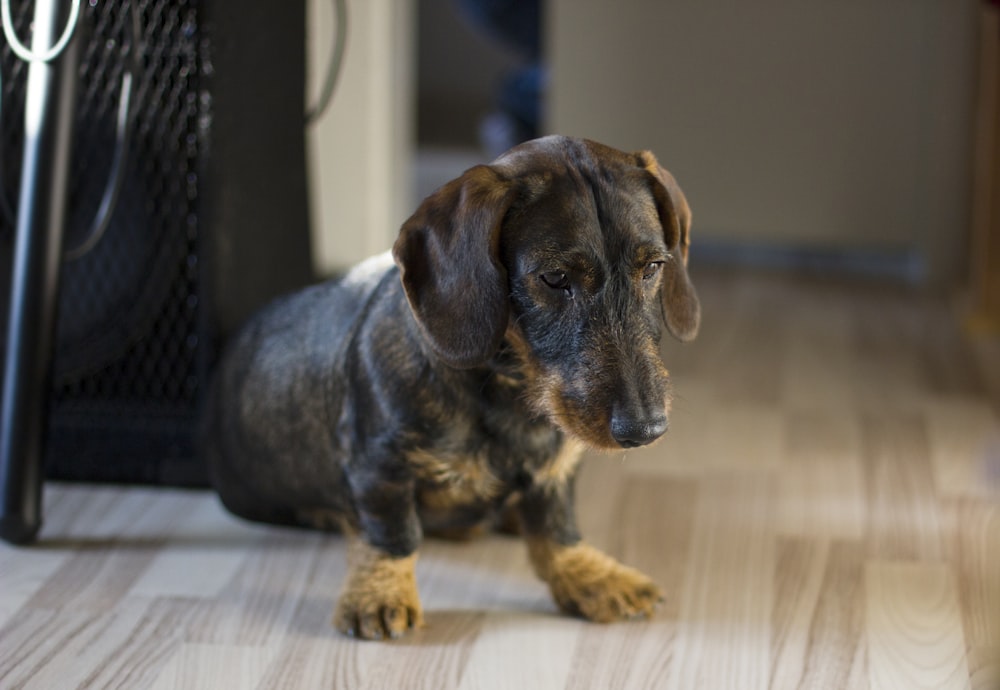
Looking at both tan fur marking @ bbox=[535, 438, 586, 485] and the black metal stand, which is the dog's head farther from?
the black metal stand

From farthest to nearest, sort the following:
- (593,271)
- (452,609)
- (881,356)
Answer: (881,356)
(452,609)
(593,271)

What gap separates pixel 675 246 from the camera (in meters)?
1.85

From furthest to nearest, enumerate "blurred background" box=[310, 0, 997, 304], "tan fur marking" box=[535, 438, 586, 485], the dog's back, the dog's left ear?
"blurred background" box=[310, 0, 997, 304]
the dog's back
"tan fur marking" box=[535, 438, 586, 485]
the dog's left ear

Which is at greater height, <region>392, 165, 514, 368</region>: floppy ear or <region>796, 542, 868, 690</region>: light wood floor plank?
<region>392, 165, 514, 368</region>: floppy ear

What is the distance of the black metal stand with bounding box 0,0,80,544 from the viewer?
212 centimetres

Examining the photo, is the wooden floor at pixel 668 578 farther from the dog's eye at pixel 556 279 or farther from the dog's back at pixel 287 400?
the dog's eye at pixel 556 279

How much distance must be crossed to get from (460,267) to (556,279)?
0.12 m

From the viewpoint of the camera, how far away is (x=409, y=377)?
1.89 m

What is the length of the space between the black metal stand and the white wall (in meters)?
1.07

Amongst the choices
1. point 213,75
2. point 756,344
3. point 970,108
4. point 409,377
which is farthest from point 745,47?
point 409,377

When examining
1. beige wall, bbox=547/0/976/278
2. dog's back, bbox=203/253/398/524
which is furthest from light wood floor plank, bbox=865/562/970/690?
beige wall, bbox=547/0/976/278

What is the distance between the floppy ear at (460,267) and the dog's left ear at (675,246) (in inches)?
9.0

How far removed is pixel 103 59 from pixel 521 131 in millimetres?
2520

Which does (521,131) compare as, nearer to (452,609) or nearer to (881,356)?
(881,356)
